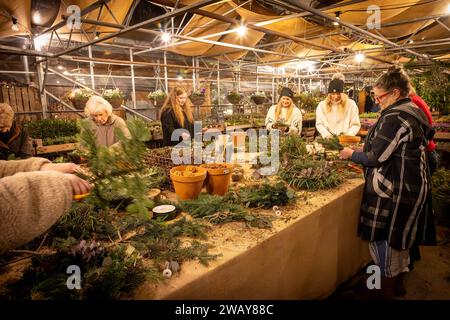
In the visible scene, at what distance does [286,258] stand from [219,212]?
49 centimetres

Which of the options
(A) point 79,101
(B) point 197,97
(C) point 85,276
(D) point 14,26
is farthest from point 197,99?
(C) point 85,276

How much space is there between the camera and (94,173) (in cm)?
122

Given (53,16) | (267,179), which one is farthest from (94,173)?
(53,16)

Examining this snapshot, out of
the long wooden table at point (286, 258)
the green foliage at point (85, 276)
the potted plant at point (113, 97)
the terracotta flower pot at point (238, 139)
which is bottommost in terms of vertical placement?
the long wooden table at point (286, 258)

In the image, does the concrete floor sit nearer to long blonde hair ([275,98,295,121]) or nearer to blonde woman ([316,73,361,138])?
blonde woman ([316,73,361,138])

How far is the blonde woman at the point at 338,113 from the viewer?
13.3 ft

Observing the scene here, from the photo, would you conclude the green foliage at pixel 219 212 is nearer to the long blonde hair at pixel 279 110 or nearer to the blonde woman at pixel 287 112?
the blonde woman at pixel 287 112

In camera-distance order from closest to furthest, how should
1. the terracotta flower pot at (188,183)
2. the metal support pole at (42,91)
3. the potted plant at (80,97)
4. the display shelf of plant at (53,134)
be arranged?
the terracotta flower pot at (188,183), the display shelf of plant at (53,134), the potted plant at (80,97), the metal support pole at (42,91)

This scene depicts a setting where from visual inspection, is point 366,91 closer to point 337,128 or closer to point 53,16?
point 337,128

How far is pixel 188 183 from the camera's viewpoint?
183 centimetres

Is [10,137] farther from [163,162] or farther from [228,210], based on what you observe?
[228,210]

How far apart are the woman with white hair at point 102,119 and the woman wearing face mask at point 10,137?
2.55ft

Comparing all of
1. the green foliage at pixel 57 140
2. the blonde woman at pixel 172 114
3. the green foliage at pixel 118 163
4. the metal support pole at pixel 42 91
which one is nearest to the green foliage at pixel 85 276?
the green foliage at pixel 118 163
